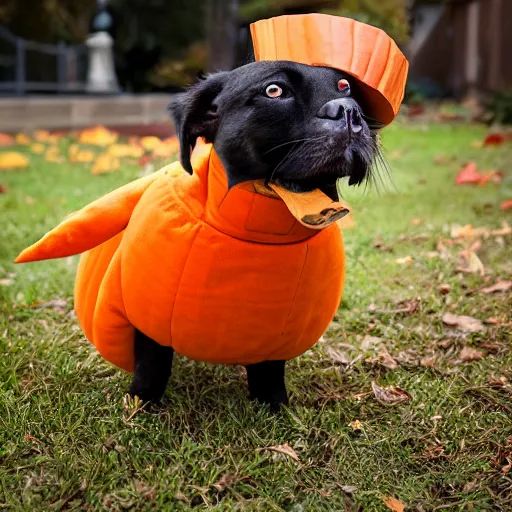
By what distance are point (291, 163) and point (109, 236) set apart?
0.78 metres

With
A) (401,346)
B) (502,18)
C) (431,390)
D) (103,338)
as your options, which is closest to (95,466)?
(103,338)

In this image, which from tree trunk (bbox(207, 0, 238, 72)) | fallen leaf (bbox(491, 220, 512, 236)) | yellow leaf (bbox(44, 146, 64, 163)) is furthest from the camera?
tree trunk (bbox(207, 0, 238, 72))

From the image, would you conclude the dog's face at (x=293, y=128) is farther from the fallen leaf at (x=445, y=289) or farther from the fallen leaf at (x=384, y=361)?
the fallen leaf at (x=445, y=289)

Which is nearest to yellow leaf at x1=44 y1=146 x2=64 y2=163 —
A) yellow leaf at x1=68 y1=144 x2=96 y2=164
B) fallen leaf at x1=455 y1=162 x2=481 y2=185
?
yellow leaf at x1=68 y1=144 x2=96 y2=164

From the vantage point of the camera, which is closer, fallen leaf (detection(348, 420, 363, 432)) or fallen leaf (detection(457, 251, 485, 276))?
fallen leaf (detection(348, 420, 363, 432))

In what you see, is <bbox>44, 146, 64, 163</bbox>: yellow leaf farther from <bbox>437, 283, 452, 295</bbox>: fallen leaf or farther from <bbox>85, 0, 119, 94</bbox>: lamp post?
<bbox>85, 0, 119, 94</bbox>: lamp post

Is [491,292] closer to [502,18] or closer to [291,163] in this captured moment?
[291,163]

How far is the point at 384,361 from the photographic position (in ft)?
9.01

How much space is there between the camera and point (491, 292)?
336cm

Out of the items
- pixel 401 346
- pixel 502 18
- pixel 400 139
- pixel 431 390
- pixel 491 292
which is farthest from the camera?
pixel 502 18

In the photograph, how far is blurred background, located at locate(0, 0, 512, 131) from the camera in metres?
9.82

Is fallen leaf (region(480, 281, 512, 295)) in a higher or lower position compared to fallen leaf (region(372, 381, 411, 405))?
higher

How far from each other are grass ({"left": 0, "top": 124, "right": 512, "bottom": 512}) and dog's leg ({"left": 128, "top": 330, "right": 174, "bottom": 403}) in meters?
0.07

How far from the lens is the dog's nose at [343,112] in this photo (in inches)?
64.6
